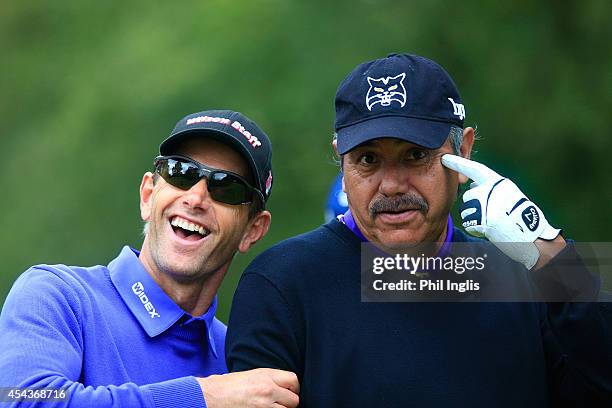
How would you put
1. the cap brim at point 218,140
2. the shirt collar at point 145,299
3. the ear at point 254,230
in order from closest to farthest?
1. the shirt collar at point 145,299
2. the cap brim at point 218,140
3. the ear at point 254,230

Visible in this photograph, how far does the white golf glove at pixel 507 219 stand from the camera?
110 inches

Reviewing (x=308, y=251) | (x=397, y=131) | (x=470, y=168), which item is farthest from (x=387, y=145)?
(x=308, y=251)

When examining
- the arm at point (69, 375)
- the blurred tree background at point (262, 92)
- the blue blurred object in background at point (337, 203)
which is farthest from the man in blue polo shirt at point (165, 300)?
the blurred tree background at point (262, 92)

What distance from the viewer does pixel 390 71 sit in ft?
9.77

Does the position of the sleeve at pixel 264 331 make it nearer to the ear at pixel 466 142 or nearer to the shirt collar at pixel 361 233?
the shirt collar at pixel 361 233

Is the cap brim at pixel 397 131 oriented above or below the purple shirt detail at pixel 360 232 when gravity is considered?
above

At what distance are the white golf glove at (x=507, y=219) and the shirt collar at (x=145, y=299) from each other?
1.03m

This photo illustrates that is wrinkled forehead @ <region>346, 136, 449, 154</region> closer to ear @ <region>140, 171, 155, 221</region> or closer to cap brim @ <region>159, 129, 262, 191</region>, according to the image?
cap brim @ <region>159, 129, 262, 191</region>

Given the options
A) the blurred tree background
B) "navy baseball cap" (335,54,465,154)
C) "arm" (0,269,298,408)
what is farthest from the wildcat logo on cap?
the blurred tree background

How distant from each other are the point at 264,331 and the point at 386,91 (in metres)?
0.79

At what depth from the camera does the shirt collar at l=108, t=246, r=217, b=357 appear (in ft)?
10.7

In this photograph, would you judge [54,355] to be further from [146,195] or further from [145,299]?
[146,195]

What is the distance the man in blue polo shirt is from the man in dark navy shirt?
174 mm

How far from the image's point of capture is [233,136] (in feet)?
11.0
